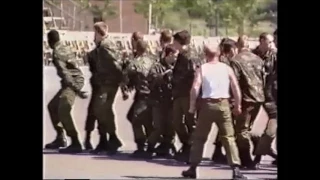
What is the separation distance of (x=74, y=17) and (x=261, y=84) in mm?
1823

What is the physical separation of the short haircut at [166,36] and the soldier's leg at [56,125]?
3.55ft

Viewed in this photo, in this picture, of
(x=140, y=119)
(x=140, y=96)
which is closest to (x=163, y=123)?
(x=140, y=119)

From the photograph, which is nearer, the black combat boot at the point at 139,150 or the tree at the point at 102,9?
the tree at the point at 102,9

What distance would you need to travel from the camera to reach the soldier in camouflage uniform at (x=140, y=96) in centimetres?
816

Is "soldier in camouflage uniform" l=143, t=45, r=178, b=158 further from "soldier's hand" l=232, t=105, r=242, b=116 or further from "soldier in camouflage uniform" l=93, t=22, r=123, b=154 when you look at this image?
"soldier's hand" l=232, t=105, r=242, b=116

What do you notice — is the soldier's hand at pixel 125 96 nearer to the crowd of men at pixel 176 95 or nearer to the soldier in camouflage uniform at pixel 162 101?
the crowd of men at pixel 176 95

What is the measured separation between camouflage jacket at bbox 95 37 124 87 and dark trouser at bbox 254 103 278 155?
140 cm

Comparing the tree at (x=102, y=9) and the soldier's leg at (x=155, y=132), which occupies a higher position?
the tree at (x=102, y=9)

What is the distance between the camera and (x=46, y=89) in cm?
819

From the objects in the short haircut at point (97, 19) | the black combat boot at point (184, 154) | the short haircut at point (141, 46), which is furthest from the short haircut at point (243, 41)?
the short haircut at point (97, 19)

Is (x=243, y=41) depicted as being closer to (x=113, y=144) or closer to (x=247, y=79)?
(x=247, y=79)

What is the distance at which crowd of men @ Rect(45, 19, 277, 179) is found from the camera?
808 cm
